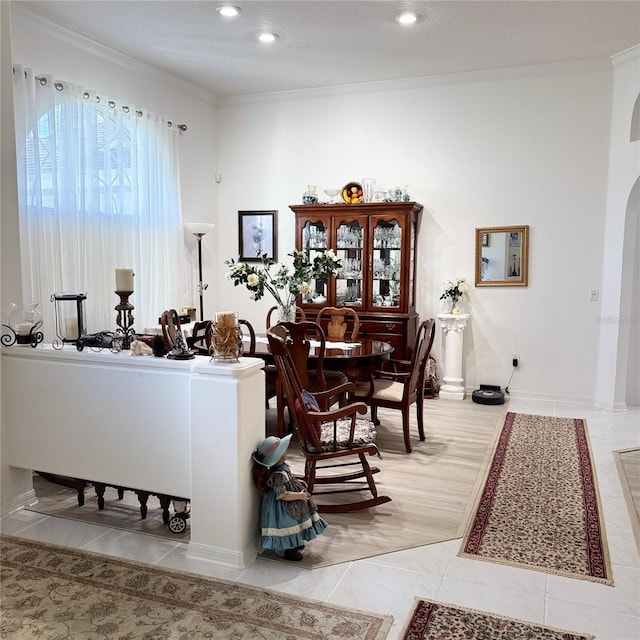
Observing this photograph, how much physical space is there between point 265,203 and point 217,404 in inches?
171

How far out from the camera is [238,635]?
6.88 feet

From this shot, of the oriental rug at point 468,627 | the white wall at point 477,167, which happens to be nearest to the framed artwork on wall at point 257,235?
the white wall at point 477,167

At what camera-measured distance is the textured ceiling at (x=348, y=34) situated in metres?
4.07

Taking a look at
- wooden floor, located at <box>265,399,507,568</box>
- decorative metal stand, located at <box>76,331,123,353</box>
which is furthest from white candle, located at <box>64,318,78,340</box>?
wooden floor, located at <box>265,399,507,568</box>

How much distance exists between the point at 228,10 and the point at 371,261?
8.45ft

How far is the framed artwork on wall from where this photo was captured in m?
6.52

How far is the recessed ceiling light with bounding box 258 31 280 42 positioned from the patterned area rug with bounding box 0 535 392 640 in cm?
390

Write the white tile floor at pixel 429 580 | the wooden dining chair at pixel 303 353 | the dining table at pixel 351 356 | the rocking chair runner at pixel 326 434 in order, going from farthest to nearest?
the dining table at pixel 351 356 → the wooden dining chair at pixel 303 353 → the rocking chair runner at pixel 326 434 → the white tile floor at pixel 429 580

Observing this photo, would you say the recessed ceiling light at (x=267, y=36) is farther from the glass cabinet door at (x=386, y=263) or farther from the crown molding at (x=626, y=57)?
the crown molding at (x=626, y=57)

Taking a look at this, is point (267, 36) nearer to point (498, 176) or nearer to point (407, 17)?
point (407, 17)

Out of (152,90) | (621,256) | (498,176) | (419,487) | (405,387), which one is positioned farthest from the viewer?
(498,176)

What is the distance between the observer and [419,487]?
138 inches

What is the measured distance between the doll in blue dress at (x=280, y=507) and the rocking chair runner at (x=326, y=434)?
37cm

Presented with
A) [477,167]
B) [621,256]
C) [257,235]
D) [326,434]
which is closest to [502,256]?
[477,167]
